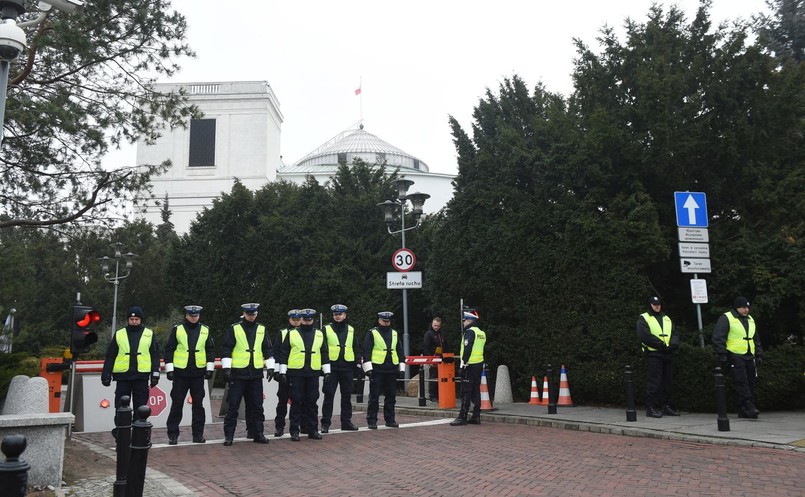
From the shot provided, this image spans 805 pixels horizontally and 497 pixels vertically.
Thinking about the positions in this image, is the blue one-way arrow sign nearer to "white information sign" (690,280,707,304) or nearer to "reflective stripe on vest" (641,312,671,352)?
"white information sign" (690,280,707,304)

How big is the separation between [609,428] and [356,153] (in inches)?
2153

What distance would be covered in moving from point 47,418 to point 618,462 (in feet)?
21.0

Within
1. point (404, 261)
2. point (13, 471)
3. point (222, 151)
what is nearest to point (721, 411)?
point (404, 261)

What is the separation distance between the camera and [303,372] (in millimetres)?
11469

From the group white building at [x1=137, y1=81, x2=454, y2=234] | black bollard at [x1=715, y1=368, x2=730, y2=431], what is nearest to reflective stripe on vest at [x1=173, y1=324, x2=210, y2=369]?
black bollard at [x1=715, y1=368, x2=730, y2=431]

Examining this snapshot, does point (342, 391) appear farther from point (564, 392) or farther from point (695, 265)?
point (695, 265)

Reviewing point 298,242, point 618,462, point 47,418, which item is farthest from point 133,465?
point 298,242

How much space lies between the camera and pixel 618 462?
840 centimetres

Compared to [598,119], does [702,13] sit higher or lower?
higher

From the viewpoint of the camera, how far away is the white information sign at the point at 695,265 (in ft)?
40.4

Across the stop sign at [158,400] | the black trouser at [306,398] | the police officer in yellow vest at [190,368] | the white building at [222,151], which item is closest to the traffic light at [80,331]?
the police officer in yellow vest at [190,368]

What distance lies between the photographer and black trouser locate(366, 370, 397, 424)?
1270cm

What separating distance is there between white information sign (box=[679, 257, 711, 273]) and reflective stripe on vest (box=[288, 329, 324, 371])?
663cm

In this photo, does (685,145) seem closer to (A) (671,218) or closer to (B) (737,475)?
(A) (671,218)
